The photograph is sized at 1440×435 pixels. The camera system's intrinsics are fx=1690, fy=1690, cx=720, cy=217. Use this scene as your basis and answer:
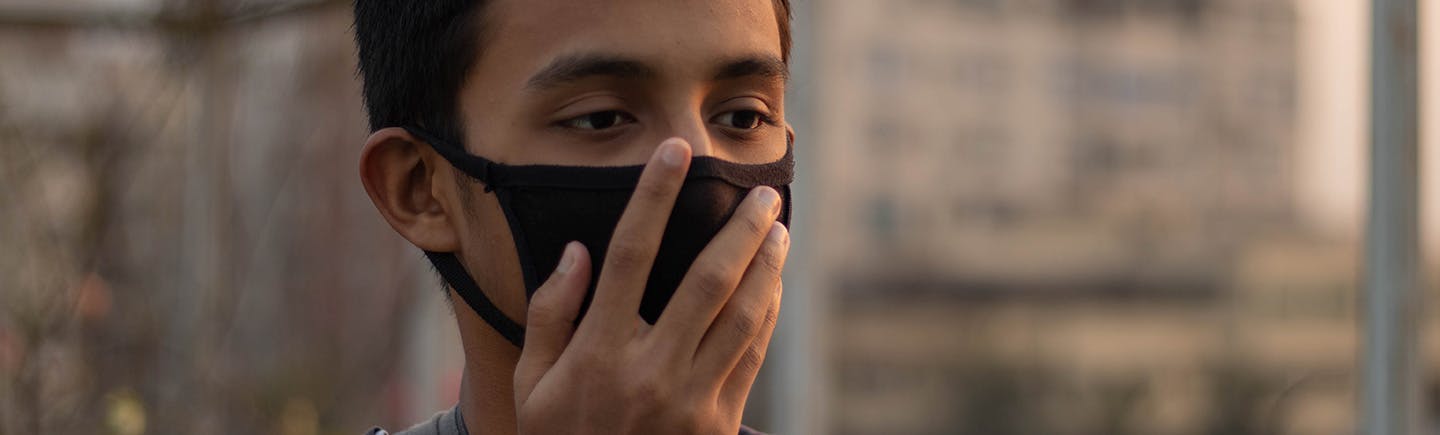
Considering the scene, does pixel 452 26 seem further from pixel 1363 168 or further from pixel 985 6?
pixel 985 6

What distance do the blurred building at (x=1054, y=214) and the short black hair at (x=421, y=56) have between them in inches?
104

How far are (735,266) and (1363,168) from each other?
6.61ft

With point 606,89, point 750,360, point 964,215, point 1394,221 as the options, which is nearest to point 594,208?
point 606,89

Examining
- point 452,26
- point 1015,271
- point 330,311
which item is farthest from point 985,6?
point 330,311

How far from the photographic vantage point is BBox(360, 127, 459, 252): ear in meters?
1.90

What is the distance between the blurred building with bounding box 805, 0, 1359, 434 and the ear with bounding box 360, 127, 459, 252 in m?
2.69

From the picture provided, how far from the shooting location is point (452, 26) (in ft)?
6.13

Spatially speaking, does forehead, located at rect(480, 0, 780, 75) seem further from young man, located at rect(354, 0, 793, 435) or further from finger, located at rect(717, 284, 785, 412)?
finger, located at rect(717, 284, 785, 412)

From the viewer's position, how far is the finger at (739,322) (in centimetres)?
165

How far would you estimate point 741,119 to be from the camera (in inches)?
72.1

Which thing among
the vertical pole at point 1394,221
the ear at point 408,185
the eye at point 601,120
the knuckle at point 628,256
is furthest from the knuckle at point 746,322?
the vertical pole at point 1394,221

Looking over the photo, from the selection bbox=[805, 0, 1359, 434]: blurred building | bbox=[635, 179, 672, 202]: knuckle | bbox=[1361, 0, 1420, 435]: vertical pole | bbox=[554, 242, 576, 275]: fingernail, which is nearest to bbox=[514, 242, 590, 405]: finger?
bbox=[554, 242, 576, 275]: fingernail

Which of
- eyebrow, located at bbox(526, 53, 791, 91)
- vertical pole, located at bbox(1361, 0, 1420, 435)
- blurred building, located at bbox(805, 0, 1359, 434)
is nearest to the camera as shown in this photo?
eyebrow, located at bbox(526, 53, 791, 91)

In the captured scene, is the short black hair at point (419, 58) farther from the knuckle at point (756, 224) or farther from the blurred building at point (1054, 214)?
the blurred building at point (1054, 214)
